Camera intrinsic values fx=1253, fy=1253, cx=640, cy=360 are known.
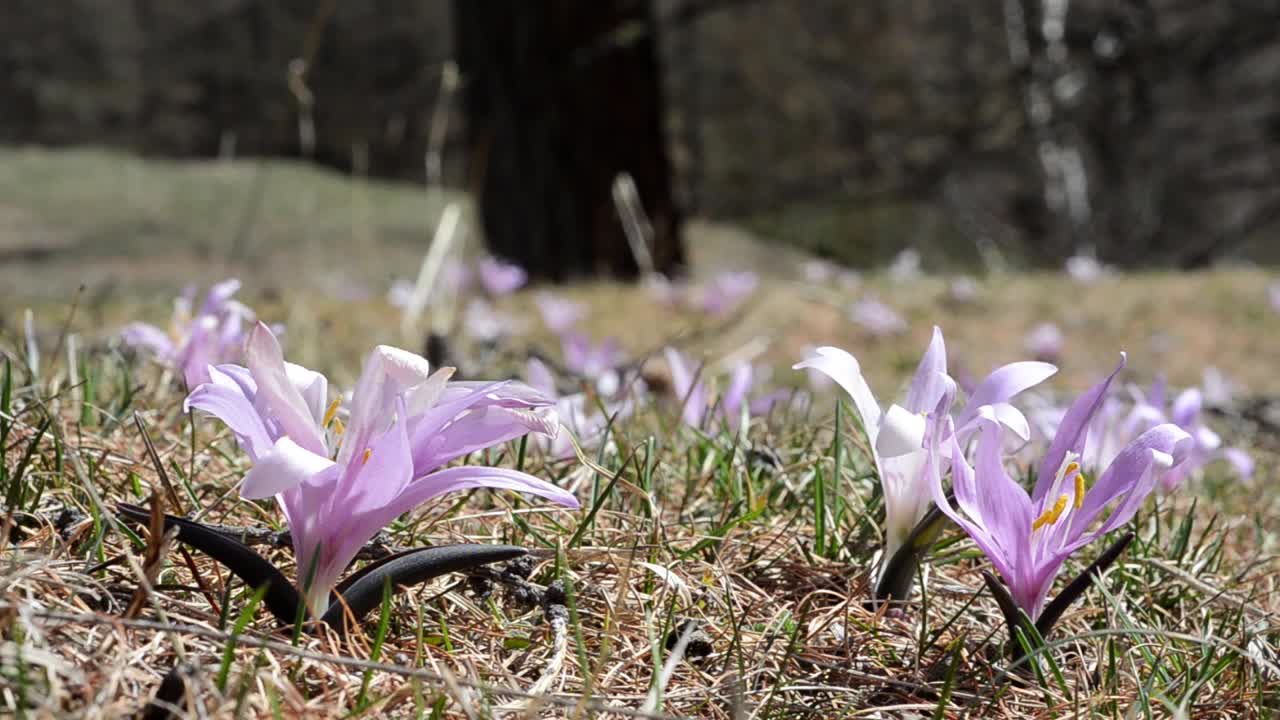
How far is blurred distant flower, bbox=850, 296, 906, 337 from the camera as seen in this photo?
498cm

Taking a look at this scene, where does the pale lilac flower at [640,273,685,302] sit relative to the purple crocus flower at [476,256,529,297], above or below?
below

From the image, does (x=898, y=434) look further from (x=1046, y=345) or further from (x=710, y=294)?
(x=710, y=294)

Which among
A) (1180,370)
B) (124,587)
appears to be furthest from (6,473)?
(1180,370)

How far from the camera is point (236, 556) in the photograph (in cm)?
108

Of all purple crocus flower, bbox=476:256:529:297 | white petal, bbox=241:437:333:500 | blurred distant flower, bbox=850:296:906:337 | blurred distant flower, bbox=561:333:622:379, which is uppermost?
white petal, bbox=241:437:333:500

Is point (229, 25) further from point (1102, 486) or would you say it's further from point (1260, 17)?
point (1102, 486)

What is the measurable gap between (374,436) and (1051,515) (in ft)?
2.17

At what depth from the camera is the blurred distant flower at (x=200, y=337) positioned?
73.4 inches

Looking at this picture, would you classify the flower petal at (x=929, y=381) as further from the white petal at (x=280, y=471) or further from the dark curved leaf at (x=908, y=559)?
the white petal at (x=280, y=471)

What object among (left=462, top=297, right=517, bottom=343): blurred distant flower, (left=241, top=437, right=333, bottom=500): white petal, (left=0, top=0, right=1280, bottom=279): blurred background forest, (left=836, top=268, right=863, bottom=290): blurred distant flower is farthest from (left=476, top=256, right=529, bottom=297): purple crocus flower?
(left=0, top=0, right=1280, bottom=279): blurred background forest

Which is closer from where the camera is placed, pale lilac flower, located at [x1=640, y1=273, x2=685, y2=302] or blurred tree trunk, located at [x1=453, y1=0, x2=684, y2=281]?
pale lilac flower, located at [x1=640, y1=273, x2=685, y2=302]

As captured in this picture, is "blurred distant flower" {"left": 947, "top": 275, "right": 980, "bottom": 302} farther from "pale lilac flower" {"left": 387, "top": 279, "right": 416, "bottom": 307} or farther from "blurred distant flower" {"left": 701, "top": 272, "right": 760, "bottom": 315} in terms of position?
"pale lilac flower" {"left": 387, "top": 279, "right": 416, "bottom": 307}

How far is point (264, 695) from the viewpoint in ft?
3.40

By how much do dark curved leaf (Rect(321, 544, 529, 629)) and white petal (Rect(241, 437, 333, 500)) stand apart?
16 centimetres
